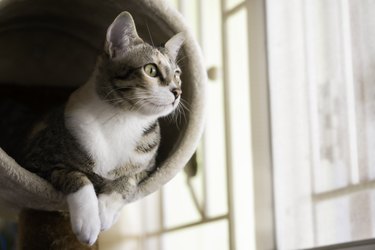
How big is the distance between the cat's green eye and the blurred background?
79 cm

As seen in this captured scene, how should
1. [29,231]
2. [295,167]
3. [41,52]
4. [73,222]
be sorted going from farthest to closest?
[295,167]
[41,52]
[29,231]
[73,222]

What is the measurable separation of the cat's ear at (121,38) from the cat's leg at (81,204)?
0.27 meters

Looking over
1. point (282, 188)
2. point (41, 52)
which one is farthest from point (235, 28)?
point (41, 52)

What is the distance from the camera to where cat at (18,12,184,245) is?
996mm

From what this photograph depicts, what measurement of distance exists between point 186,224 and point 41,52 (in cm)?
78

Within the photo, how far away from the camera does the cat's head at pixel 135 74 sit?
3.28 feet

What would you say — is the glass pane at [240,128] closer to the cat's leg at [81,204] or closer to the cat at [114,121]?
the cat at [114,121]

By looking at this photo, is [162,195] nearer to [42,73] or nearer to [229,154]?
[229,154]

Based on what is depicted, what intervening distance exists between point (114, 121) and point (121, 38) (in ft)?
0.57

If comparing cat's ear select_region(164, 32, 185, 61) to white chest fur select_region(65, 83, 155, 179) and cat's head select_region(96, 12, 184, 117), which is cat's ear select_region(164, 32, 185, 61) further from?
white chest fur select_region(65, 83, 155, 179)

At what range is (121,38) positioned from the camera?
1034 mm

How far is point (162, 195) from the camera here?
69.8 inches

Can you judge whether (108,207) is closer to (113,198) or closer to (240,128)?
(113,198)

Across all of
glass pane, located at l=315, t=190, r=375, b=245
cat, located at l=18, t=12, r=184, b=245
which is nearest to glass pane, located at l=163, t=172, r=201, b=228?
glass pane, located at l=315, t=190, r=375, b=245
